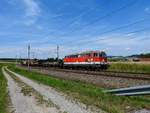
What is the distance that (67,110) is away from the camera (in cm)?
1201

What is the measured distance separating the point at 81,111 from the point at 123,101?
253 centimetres

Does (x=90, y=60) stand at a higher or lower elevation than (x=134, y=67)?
higher

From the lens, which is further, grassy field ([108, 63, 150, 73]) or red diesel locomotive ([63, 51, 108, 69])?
red diesel locomotive ([63, 51, 108, 69])

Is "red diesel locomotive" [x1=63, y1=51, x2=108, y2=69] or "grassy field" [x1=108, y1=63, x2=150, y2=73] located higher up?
"red diesel locomotive" [x1=63, y1=51, x2=108, y2=69]

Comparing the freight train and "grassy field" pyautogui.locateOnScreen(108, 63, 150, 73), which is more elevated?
the freight train

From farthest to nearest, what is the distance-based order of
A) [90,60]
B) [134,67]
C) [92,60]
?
[134,67]
[90,60]
[92,60]

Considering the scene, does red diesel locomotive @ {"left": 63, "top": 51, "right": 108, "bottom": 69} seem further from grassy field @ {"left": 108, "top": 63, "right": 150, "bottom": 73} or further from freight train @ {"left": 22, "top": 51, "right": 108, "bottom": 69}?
grassy field @ {"left": 108, "top": 63, "right": 150, "bottom": 73}

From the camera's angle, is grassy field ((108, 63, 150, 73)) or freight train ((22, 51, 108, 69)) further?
freight train ((22, 51, 108, 69))

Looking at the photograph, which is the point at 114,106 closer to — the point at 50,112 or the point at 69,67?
the point at 50,112

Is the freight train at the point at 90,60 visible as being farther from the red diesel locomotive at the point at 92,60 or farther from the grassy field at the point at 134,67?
the grassy field at the point at 134,67

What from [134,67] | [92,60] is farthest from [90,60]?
[134,67]

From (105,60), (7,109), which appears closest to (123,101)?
(7,109)

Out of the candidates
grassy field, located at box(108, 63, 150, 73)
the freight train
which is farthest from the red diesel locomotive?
grassy field, located at box(108, 63, 150, 73)

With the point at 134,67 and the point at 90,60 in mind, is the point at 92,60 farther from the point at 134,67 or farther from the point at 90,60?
the point at 134,67
